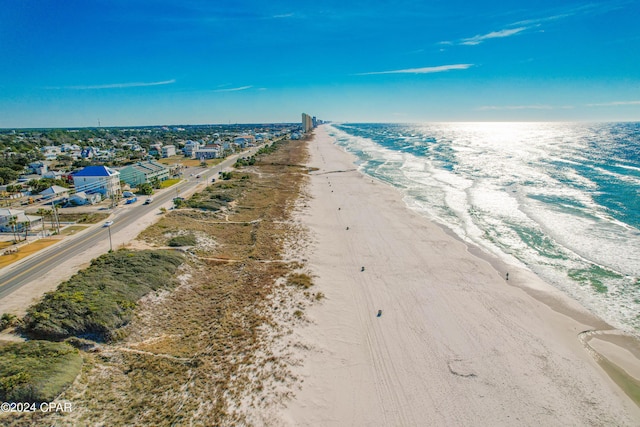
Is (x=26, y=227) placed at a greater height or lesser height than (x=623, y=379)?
greater

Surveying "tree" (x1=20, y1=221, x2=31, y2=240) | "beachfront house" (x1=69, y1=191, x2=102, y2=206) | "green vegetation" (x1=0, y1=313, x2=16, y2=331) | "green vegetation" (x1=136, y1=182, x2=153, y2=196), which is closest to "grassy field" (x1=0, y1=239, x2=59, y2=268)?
"tree" (x1=20, y1=221, x2=31, y2=240)

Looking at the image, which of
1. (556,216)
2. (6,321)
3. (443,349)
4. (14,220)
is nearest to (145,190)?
(14,220)

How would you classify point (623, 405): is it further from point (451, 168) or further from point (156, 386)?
point (451, 168)

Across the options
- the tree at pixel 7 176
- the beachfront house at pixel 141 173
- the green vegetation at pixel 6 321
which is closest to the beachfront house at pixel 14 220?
the green vegetation at pixel 6 321

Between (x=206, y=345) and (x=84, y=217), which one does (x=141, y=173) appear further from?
(x=206, y=345)

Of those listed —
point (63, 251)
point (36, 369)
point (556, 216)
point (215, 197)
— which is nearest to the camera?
point (36, 369)

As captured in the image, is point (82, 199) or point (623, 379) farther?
point (82, 199)
